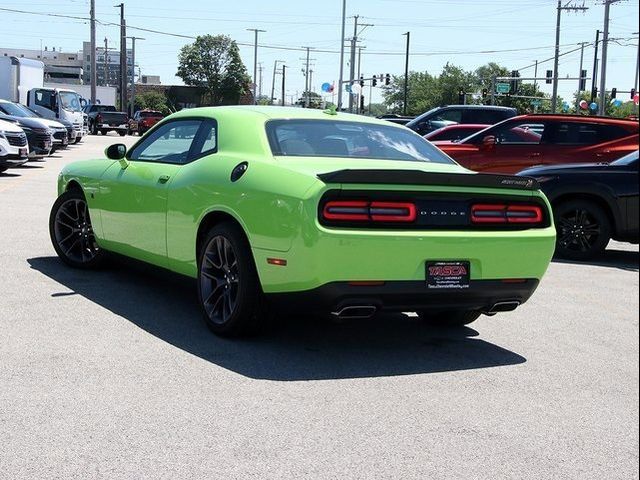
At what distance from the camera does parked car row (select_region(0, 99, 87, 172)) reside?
19172 millimetres

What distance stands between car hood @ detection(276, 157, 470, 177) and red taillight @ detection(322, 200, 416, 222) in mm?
251

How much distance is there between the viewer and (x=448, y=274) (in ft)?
17.5

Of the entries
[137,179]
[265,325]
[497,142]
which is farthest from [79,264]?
[497,142]

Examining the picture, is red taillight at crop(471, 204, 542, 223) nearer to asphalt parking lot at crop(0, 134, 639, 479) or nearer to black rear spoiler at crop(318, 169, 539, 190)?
black rear spoiler at crop(318, 169, 539, 190)

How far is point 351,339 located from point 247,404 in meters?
1.63

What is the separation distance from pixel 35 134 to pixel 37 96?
49.2 ft

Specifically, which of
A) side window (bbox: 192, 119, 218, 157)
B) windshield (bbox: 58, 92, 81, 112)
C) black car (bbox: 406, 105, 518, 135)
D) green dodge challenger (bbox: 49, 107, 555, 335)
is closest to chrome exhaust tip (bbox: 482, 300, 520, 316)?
green dodge challenger (bbox: 49, 107, 555, 335)

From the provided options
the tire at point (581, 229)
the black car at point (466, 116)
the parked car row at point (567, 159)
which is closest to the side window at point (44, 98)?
the parked car row at point (567, 159)

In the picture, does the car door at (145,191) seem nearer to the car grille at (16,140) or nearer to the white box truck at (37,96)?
the car grille at (16,140)

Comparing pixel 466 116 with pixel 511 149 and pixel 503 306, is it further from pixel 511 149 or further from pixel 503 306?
pixel 503 306

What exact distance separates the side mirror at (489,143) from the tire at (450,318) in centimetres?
884

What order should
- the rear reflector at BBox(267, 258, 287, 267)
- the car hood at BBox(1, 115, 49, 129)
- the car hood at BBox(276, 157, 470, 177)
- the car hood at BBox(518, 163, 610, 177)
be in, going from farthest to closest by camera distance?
the car hood at BBox(1, 115, 49, 129) < the car hood at BBox(518, 163, 610, 177) < the car hood at BBox(276, 157, 470, 177) < the rear reflector at BBox(267, 258, 287, 267)

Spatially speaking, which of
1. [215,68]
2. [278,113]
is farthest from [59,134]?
[215,68]

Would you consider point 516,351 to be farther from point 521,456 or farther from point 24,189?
point 24,189
